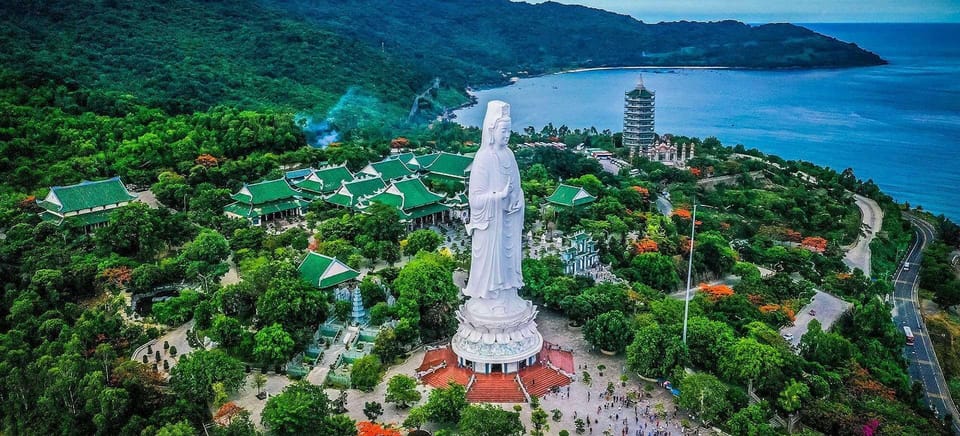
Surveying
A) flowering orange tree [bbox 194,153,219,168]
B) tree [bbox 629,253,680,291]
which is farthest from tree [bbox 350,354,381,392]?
flowering orange tree [bbox 194,153,219,168]

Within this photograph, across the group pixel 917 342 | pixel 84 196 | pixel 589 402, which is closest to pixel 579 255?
pixel 589 402

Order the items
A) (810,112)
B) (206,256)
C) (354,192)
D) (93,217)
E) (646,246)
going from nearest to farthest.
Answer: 1. (206,256)
2. (93,217)
3. (646,246)
4. (354,192)
5. (810,112)

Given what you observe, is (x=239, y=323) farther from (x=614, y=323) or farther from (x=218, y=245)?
(x=614, y=323)

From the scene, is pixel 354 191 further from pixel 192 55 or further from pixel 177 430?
pixel 192 55

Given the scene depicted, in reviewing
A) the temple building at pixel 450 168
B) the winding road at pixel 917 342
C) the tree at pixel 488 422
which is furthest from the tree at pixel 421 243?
the winding road at pixel 917 342

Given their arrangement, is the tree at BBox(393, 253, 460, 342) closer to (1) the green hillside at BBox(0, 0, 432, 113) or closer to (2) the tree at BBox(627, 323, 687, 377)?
(2) the tree at BBox(627, 323, 687, 377)

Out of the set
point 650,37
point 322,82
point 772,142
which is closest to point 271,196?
point 322,82
